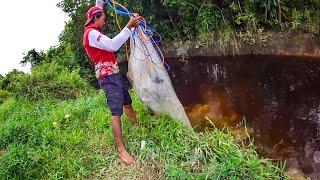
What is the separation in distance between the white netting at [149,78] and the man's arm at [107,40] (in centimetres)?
63

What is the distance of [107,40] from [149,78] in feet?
2.54

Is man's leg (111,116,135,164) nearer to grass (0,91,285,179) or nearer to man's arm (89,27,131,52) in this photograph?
grass (0,91,285,179)

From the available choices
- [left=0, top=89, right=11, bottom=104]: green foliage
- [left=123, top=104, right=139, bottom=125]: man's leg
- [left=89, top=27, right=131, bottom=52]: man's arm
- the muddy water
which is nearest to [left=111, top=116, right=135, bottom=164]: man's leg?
[left=123, top=104, right=139, bottom=125]: man's leg

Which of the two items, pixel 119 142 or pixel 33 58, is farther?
pixel 33 58

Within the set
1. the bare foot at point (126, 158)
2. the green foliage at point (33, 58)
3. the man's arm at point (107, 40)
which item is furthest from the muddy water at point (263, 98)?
the green foliage at point (33, 58)

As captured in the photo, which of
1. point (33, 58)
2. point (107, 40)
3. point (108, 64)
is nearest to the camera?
point (107, 40)

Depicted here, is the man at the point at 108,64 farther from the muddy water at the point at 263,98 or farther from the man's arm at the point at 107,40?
the muddy water at the point at 263,98

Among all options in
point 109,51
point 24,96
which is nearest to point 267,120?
point 109,51

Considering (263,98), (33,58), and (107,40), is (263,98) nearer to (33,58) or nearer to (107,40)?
(107,40)

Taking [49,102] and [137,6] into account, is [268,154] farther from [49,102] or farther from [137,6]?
[137,6]

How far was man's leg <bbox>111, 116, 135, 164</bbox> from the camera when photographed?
398 cm

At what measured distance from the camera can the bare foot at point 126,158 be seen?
3961 millimetres

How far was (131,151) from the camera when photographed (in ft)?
13.6

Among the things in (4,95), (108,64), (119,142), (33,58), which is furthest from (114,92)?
(33,58)
